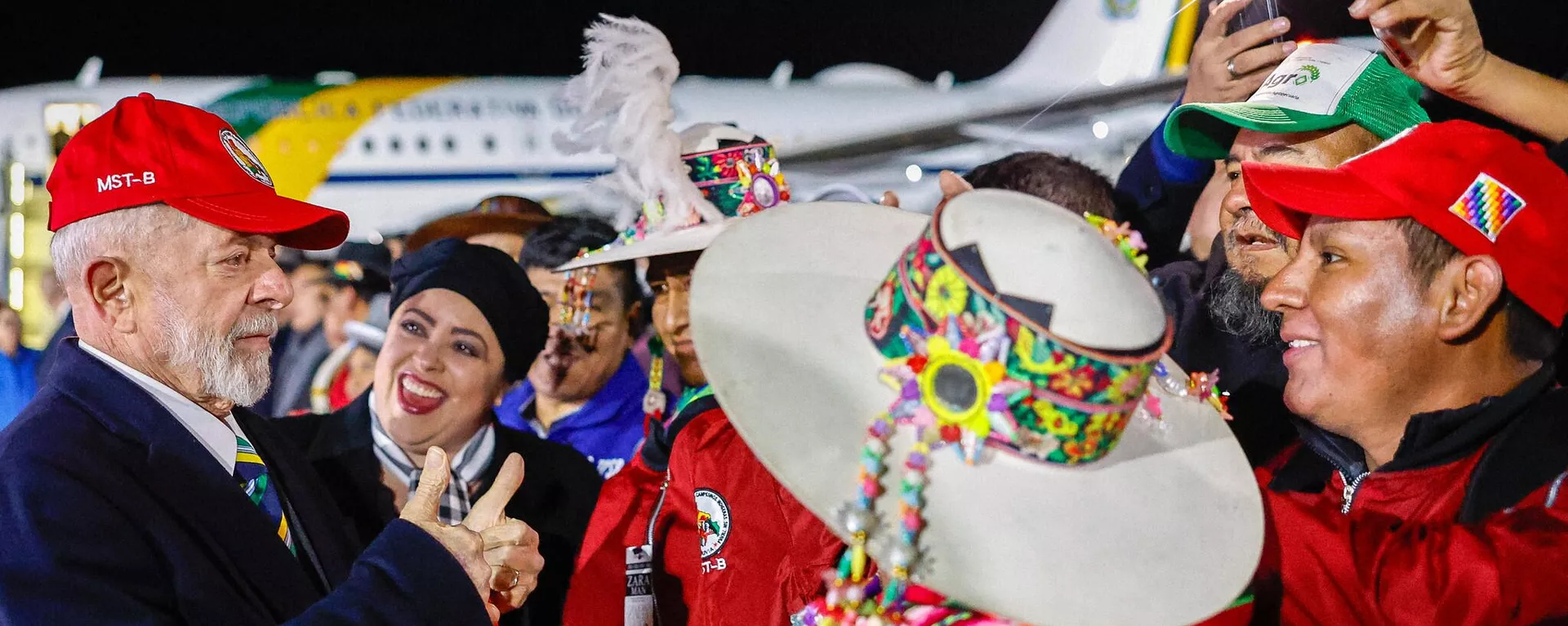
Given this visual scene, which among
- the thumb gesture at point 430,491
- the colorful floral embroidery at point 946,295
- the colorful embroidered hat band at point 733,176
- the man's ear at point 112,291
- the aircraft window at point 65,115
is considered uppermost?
the colorful floral embroidery at point 946,295

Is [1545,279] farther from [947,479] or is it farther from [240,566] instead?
[240,566]

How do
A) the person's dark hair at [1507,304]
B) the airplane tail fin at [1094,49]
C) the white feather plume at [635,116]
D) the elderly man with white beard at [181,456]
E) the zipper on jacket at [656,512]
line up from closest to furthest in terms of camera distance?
the elderly man with white beard at [181,456]
the person's dark hair at [1507,304]
the zipper on jacket at [656,512]
the white feather plume at [635,116]
the airplane tail fin at [1094,49]

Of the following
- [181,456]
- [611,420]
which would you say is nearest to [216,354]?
[181,456]

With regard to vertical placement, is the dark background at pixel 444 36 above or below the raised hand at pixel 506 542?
below

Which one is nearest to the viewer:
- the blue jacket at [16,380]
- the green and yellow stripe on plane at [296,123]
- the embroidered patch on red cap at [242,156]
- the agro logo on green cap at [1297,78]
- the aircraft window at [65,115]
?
the embroidered patch on red cap at [242,156]

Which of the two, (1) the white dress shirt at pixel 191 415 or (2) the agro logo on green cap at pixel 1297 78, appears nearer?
(1) the white dress shirt at pixel 191 415

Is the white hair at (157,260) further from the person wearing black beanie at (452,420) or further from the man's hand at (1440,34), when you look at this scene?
the man's hand at (1440,34)

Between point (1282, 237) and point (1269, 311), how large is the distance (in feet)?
0.53

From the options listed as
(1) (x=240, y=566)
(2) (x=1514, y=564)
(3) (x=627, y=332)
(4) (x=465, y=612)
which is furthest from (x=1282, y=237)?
(3) (x=627, y=332)

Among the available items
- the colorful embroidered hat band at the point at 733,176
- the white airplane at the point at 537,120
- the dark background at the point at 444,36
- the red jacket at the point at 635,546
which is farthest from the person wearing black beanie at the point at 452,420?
the dark background at the point at 444,36

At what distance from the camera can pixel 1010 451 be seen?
1698 millimetres

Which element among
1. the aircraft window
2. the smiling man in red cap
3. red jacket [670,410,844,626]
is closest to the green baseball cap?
the smiling man in red cap

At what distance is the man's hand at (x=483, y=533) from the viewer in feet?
7.14

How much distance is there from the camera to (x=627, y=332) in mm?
4930
